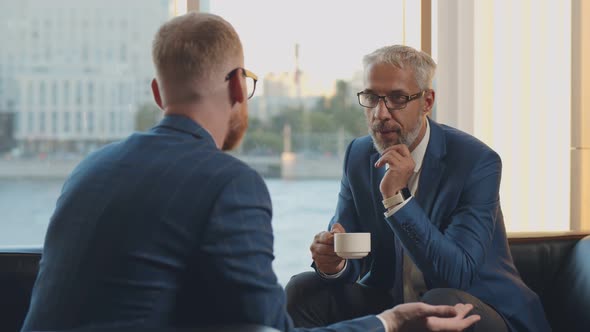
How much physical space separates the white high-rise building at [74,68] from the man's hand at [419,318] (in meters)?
3.52

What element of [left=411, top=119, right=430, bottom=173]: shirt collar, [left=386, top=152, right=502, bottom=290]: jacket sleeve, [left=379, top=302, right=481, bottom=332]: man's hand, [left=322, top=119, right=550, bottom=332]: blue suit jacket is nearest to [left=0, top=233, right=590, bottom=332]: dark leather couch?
[left=322, top=119, right=550, bottom=332]: blue suit jacket

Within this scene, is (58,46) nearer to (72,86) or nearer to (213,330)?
(72,86)

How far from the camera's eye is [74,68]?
5.14m

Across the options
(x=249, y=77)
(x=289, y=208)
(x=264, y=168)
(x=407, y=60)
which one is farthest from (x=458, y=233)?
(x=289, y=208)

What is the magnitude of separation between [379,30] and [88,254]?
386 cm

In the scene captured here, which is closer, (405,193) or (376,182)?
(405,193)

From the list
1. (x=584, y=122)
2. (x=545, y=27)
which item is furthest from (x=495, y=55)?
(x=584, y=122)

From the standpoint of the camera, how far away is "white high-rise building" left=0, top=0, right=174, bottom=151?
16.3ft

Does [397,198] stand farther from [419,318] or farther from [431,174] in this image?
A: [419,318]

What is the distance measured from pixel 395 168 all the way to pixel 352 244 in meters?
0.31

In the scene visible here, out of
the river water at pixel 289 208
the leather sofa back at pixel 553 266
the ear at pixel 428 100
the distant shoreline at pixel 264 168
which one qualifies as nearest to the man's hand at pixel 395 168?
the ear at pixel 428 100

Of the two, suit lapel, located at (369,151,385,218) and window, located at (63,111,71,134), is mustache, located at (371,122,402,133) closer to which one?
suit lapel, located at (369,151,385,218)

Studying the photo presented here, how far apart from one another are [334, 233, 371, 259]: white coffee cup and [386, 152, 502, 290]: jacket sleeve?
0.43 feet

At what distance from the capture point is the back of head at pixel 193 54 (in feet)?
5.42
